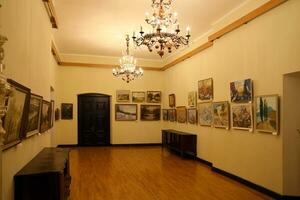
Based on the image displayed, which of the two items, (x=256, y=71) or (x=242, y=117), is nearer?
(x=256, y=71)

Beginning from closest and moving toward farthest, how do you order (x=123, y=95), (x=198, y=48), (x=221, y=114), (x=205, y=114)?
1. (x=221, y=114)
2. (x=205, y=114)
3. (x=198, y=48)
4. (x=123, y=95)

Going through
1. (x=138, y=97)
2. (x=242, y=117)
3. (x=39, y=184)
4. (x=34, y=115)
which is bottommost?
(x=39, y=184)

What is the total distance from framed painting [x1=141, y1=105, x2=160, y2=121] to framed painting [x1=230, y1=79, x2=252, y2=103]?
24.8 ft

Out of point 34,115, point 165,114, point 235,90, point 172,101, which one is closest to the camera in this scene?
point 34,115

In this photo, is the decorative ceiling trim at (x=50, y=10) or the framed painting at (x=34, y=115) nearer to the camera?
the framed painting at (x=34, y=115)

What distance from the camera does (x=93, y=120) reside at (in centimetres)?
1398

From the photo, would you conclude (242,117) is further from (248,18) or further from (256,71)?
(248,18)

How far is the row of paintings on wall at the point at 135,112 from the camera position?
46.3 feet

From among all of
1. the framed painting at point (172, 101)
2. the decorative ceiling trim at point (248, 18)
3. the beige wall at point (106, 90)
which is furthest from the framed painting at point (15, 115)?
the beige wall at point (106, 90)

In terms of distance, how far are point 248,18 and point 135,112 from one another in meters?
8.85

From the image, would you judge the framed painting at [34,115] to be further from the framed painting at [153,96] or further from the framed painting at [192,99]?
the framed painting at [153,96]

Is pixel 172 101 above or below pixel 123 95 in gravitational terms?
below

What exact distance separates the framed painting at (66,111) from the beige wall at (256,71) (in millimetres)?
7480

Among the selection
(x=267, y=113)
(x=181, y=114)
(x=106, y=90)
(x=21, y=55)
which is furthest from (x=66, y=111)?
(x=267, y=113)
